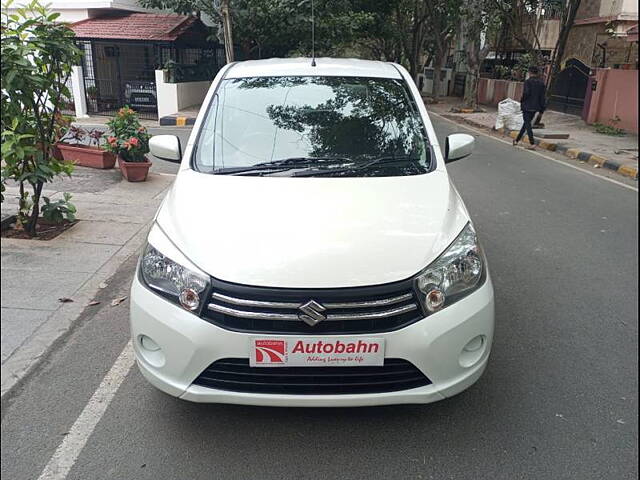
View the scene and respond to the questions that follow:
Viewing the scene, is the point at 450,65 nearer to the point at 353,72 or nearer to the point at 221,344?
the point at 353,72

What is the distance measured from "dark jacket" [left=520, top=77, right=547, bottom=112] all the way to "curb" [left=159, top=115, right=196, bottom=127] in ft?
28.9

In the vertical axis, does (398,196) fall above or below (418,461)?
above

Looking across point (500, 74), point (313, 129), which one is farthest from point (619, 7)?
point (500, 74)

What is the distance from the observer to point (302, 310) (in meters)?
2.28

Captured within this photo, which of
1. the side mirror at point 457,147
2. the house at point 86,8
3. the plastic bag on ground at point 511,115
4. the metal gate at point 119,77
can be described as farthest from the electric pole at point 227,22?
the side mirror at point 457,147

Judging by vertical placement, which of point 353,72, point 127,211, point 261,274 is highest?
point 353,72

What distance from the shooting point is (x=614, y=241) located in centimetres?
159

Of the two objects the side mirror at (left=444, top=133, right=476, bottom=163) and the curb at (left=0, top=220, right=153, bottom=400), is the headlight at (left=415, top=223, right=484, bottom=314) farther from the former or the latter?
the curb at (left=0, top=220, right=153, bottom=400)

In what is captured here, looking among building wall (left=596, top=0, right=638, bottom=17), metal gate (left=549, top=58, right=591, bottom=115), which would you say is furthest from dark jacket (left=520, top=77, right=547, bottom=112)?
building wall (left=596, top=0, right=638, bottom=17)

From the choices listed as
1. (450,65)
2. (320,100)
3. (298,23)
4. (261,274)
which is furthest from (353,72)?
(450,65)

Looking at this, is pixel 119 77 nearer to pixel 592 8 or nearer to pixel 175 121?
pixel 175 121

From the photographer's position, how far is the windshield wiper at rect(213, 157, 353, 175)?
3.24m

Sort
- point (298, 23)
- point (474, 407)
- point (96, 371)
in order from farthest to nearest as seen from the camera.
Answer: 1. point (298, 23)
2. point (96, 371)
3. point (474, 407)

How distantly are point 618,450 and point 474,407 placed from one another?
0.67 meters
